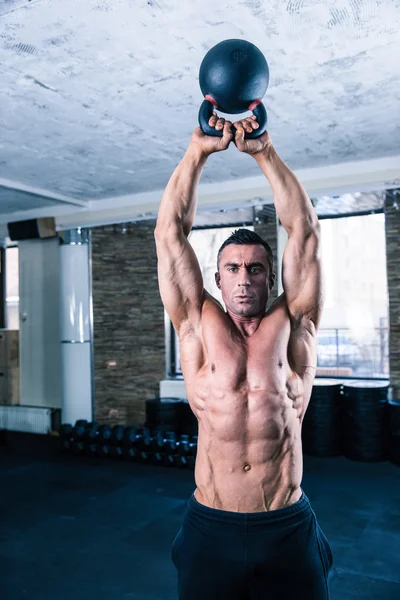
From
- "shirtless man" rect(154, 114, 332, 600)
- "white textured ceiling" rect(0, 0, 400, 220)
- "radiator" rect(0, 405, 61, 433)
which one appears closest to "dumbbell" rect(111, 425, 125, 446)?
"radiator" rect(0, 405, 61, 433)

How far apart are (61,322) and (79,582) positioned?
3947mm

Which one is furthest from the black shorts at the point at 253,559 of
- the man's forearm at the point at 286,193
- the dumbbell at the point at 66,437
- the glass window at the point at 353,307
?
the glass window at the point at 353,307

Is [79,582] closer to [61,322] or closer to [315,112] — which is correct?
[315,112]

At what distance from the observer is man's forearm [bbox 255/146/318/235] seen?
1772 mm

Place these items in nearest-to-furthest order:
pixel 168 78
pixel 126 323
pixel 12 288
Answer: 1. pixel 168 78
2. pixel 126 323
3. pixel 12 288

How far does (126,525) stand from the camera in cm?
403

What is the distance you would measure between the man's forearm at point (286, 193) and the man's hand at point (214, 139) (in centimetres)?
14

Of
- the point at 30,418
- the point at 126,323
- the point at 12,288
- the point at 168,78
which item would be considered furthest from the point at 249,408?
the point at 12,288

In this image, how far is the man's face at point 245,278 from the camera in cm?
179

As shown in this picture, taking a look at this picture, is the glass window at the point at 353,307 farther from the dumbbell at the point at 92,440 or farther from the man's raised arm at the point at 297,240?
the man's raised arm at the point at 297,240

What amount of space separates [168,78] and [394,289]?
3.73 meters

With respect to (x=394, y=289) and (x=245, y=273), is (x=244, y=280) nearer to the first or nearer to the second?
(x=245, y=273)

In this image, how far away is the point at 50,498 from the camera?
4711 millimetres

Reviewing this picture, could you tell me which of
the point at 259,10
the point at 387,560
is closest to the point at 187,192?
the point at 259,10
